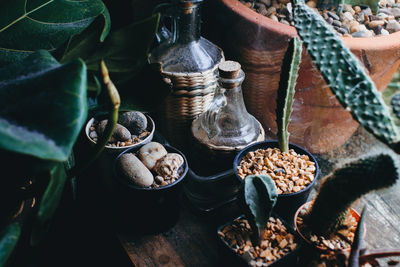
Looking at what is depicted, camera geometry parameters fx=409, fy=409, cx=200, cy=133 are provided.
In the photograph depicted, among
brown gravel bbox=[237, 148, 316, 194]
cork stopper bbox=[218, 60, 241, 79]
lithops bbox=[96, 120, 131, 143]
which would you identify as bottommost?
lithops bbox=[96, 120, 131, 143]

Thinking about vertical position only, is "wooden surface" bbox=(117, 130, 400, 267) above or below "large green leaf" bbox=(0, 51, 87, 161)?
below

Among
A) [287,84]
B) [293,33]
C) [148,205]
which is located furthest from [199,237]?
[293,33]

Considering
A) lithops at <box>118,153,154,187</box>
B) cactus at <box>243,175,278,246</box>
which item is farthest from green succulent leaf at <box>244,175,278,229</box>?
lithops at <box>118,153,154,187</box>

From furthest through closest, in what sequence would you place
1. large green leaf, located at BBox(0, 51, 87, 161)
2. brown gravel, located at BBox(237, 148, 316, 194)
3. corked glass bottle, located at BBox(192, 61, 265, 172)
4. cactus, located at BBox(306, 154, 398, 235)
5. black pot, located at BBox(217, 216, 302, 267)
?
corked glass bottle, located at BBox(192, 61, 265, 172), brown gravel, located at BBox(237, 148, 316, 194), black pot, located at BBox(217, 216, 302, 267), cactus, located at BBox(306, 154, 398, 235), large green leaf, located at BBox(0, 51, 87, 161)

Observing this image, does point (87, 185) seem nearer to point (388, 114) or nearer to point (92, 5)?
point (92, 5)

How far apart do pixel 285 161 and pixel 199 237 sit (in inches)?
9.3

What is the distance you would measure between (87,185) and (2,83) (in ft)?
1.66

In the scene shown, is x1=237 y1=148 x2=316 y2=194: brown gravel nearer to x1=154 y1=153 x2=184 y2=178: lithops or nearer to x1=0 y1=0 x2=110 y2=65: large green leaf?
x1=154 y1=153 x2=184 y2=178: lithops

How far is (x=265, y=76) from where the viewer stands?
0.94 metres

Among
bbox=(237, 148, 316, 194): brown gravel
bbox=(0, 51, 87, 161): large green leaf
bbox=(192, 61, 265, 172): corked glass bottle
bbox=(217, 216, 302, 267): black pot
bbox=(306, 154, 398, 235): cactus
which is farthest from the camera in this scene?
bbox=(192, 61, 265, 172): corked glass bottle

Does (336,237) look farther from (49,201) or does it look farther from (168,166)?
(49,201)

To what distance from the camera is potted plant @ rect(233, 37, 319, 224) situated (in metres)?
0.73

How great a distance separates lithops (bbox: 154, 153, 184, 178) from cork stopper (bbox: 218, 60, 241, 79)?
19 centimetres

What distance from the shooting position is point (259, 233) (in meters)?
0.66
